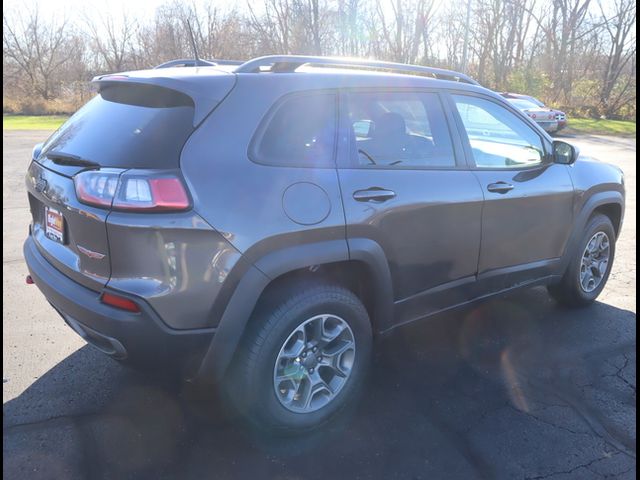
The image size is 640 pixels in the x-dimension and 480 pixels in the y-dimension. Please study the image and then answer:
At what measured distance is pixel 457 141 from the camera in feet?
10.9

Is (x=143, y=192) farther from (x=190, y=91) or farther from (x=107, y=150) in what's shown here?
(x=190, y=91)

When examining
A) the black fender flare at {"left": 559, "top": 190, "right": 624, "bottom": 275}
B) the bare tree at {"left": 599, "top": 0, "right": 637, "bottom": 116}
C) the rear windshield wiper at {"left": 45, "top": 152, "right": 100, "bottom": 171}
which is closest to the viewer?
the rear windshield wiper at {"left": 45, "top": 152, "right": 100, "bottom": 171}

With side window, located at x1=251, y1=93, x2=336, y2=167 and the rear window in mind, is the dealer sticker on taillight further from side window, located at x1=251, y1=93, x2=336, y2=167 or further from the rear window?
side window, located at x1=251, y1=93, x2=336, y2=167

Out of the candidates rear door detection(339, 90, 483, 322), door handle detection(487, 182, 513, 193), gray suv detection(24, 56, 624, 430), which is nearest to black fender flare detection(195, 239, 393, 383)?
gray suv detection(24, 56, 624, 430)

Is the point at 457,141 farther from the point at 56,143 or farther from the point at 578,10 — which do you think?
the point at 578,10

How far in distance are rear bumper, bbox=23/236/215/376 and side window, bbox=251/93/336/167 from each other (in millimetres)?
876

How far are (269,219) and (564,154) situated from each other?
2638mm

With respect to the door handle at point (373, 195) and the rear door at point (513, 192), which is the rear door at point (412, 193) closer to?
the door handle at point (373, 195)

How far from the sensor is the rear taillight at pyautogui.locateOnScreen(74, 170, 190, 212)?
2.24 m

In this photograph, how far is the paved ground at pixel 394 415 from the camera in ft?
8.44

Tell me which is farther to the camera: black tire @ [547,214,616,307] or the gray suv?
black tire @ [547,214,616,307]

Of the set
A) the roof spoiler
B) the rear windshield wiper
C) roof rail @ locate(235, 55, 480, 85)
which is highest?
roof rail @ locate(235, 55, 480, 85)

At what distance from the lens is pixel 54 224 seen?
2.71 meters

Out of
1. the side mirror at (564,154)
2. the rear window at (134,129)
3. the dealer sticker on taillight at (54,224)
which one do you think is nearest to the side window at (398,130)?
the rear window at (134,129)
